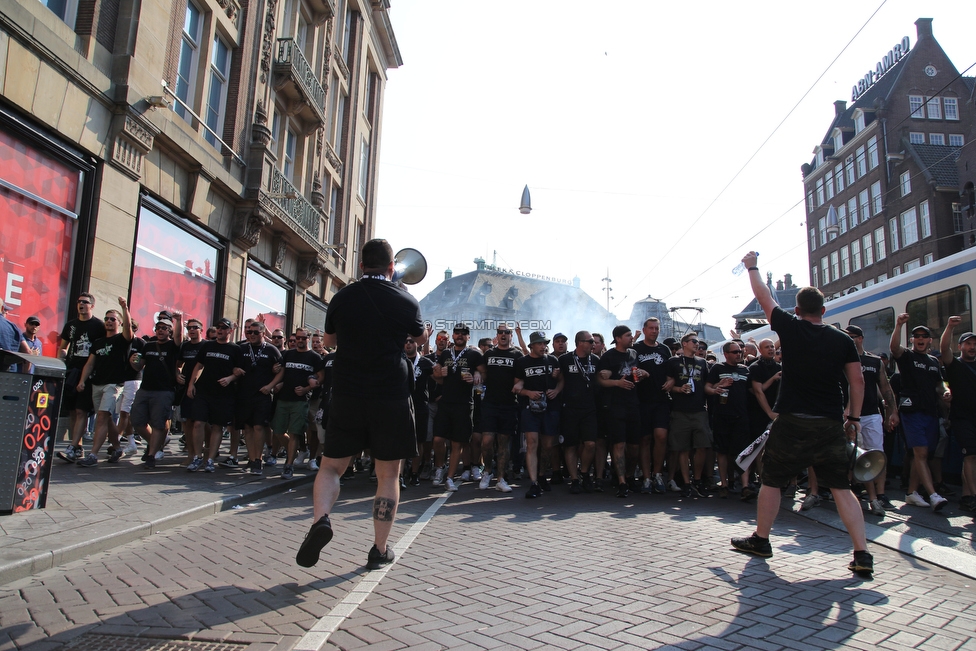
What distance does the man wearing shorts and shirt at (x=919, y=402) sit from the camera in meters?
6.77

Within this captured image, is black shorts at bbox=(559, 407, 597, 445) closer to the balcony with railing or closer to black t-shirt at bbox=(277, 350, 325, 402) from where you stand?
black t-shirt at bbox=(277, 350, 325, 402)

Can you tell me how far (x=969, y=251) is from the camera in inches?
374

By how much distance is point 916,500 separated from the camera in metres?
6.73

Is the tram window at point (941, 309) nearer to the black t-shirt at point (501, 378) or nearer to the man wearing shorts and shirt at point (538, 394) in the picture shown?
the man wearing shorts and shirt at point (538, 394)

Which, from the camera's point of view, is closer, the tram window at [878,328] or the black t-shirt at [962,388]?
the black t-shirt at [962,388]

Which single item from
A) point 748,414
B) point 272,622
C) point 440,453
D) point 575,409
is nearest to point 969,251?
point 748,414

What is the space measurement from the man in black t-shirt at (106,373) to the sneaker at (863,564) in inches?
305

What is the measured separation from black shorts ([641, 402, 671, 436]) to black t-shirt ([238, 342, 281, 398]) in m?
4.92

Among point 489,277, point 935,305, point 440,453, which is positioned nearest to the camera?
point 440,453

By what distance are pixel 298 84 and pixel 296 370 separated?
41.4ft

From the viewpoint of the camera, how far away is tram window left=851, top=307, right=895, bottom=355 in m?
11.2

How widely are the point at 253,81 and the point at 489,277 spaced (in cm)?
5020

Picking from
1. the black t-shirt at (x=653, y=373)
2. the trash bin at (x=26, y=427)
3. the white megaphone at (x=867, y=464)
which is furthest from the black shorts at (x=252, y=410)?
the white megaphone at (x=867, y=464)

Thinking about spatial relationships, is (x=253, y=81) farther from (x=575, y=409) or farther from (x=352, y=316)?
(x=352, y=316)
